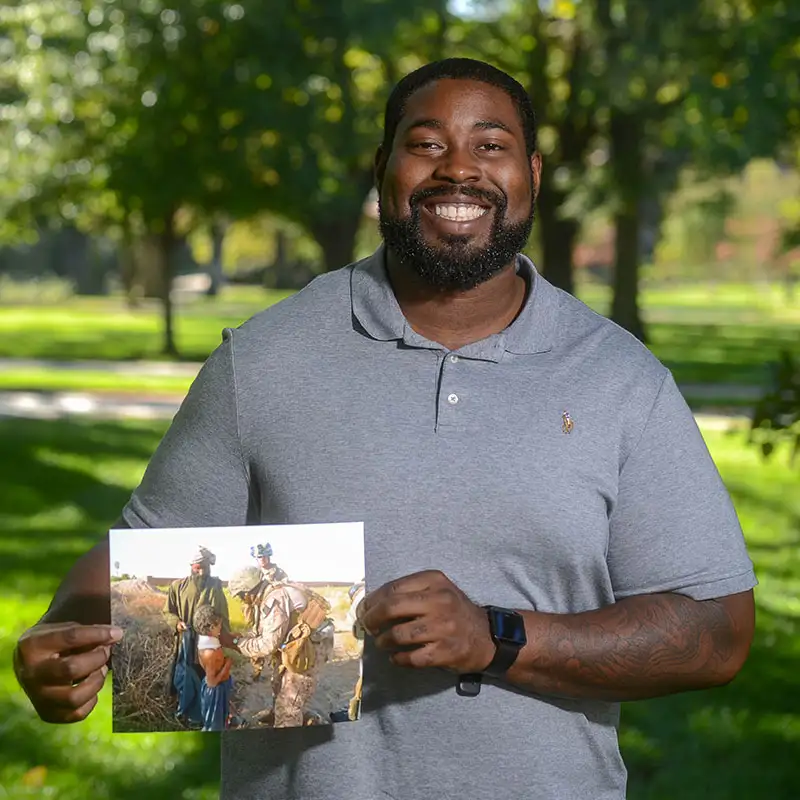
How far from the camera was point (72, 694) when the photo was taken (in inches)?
92.9

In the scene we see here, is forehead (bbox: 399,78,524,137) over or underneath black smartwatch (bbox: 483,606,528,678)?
over

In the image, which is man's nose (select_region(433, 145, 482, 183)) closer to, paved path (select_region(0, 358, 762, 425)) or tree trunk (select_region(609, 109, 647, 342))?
paved path (select_region(0, 358, 762, 425))

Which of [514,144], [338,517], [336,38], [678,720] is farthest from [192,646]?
[336,38]

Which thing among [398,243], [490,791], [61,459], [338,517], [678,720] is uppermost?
[398,243]

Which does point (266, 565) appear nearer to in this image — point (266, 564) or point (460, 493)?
point (266, 564)

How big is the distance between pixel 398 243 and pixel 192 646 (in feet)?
2.43

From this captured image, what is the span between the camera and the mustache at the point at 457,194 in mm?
2506

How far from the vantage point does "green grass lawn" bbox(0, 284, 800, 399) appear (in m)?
21.7

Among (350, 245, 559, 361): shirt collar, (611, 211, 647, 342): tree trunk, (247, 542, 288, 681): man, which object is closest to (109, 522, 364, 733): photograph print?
(247, 542, 288, 681): man

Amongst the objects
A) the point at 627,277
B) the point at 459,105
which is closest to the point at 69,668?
the point at 459,105

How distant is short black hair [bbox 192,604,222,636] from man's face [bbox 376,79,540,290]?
2.12ft

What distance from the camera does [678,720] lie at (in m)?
6.31

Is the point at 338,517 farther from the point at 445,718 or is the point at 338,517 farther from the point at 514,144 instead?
the point at 514,144

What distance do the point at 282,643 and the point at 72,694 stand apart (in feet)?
1.08
